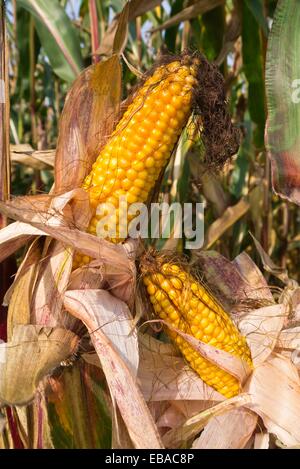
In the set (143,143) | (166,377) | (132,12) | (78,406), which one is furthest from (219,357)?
(132,12)

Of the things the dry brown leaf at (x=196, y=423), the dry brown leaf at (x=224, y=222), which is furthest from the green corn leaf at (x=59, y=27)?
the dry brown leaf at (x=196, y=423)

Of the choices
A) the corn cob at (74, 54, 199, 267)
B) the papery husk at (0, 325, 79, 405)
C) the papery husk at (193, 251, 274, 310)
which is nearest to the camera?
the papery husk at (0, 325, 79, 405)

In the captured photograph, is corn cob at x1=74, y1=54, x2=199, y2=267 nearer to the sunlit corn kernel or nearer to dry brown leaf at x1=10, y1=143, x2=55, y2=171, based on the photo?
the sunlit corn kernel

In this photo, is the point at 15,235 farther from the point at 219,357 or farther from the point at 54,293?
the point at 219,357

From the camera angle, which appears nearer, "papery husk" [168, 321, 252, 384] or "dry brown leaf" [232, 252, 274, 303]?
"papery husk" [168, 321, 252, 384]

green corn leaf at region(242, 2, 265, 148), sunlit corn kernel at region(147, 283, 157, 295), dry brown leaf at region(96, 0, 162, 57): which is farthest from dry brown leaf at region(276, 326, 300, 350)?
green corn leaf at region(242, 2, 265, 148)

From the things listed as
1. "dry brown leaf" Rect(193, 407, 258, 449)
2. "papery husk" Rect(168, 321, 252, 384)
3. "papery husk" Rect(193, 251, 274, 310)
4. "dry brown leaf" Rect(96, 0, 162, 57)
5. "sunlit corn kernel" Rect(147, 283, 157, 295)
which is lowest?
"dry brown leaf" Rect(193, 407, 258, 449)

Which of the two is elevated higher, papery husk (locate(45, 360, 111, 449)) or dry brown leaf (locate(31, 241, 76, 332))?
dry brown leaf (locate(31, 241, 76, 332))
